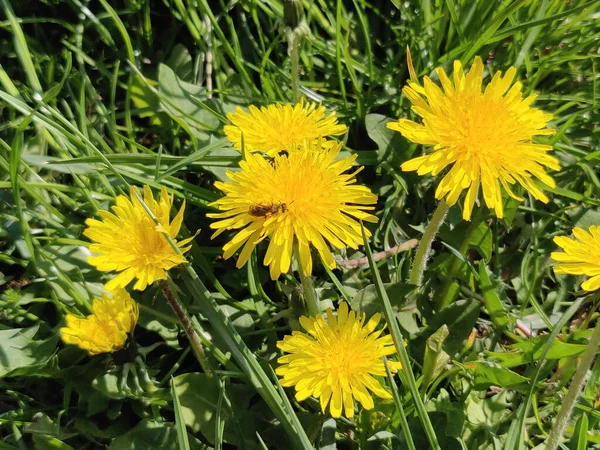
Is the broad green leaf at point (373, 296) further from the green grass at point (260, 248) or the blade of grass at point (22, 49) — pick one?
the blade of grass at point (22, 49)

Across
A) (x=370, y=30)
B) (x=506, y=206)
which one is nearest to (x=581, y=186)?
(x=506, y=206)

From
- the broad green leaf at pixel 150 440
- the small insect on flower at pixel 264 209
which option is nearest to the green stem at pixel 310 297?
the small insect on flower at pixel 264 209

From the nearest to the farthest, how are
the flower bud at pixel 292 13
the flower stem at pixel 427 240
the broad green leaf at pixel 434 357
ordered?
the flower stem at pixel 427 240
the broad green leaf at pixel 434 357
the flower bud at pixel 292 13

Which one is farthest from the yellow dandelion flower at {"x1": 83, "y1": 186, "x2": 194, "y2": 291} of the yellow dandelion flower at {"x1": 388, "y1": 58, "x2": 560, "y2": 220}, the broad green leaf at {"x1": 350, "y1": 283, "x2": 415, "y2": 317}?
the yellow dandelion flower at {"x1": 388, "y1": 58, "x2": 560, "y2": 220}

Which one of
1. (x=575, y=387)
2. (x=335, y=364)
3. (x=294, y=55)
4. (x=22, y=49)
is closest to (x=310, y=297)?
(x=335, y=364)

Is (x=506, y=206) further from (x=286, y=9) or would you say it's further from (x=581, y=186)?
(x=286, y=9)
